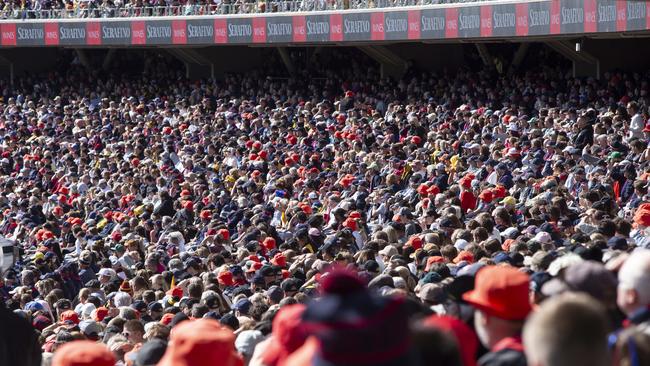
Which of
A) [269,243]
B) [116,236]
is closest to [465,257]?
[269,243]

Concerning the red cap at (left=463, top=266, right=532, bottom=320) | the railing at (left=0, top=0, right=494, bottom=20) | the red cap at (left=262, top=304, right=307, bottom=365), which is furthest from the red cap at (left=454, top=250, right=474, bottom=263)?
the railing at (left=0, top=0, right=494, bottom=20)

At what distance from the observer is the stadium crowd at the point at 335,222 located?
4.30 meters

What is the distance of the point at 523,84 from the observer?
2342cm

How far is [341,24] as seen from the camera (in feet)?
93.5

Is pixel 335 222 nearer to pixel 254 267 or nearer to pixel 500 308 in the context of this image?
pixel 254 267

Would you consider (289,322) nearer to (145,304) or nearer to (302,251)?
(145,304)

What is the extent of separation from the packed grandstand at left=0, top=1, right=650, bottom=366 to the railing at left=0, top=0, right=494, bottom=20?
1.77 m

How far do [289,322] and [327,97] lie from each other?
23.2 m

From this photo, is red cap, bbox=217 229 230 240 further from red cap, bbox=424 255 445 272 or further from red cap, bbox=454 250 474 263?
red cap, bbox=454 250 474 263

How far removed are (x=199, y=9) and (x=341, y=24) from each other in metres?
5.65

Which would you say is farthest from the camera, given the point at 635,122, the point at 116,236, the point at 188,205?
the point at 188,205

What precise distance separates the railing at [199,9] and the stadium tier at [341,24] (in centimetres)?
6

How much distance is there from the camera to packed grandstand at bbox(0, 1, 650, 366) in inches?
170

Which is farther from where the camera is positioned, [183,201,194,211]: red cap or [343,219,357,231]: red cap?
[183,201,194,211]: red cap
